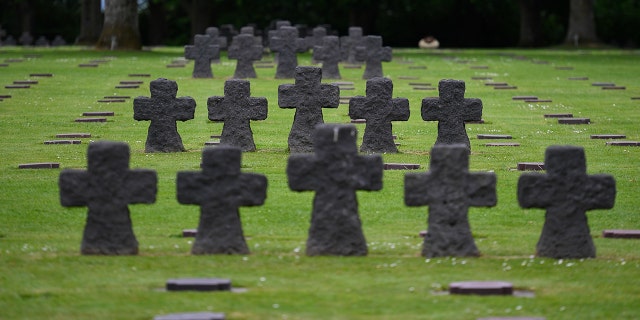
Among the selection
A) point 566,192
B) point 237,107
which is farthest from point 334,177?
point 237,107

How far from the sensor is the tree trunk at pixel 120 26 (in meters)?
49.4

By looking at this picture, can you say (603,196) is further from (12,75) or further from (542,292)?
(12,75)

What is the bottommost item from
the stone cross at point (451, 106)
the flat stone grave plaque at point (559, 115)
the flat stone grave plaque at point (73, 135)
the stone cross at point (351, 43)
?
the stone cross at point (351, 43)

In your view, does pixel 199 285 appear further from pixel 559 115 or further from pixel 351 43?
pixel 351 43

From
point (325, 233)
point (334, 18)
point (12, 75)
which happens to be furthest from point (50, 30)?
point (325, 233)

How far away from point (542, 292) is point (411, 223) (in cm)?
406

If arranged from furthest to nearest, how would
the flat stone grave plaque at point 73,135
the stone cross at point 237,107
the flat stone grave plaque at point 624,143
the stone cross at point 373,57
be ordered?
the stone cross at point 373,57
the flat stone grave plaque at point 73,135
the flat stone grave plaque at point 624,143
the stone cross at point 237,107

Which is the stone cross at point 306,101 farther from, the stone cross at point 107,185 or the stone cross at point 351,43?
the stone cross at point 351,43

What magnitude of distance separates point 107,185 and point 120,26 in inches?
1470

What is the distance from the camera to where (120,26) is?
50156 mm

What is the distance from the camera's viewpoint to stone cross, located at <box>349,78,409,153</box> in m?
22.0

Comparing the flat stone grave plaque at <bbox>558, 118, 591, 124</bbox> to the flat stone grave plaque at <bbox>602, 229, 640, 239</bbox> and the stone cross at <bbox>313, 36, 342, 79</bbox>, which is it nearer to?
the stone cross at <bbox>313, 36, 342, 79</bbox>

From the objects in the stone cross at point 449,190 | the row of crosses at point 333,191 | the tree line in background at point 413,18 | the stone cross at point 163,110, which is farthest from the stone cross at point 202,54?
the tree line in background at point 413,18

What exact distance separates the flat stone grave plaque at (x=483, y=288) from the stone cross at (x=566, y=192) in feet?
4.91
